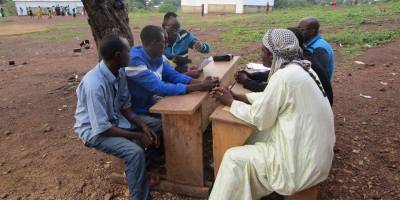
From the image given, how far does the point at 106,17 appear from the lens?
5.12m

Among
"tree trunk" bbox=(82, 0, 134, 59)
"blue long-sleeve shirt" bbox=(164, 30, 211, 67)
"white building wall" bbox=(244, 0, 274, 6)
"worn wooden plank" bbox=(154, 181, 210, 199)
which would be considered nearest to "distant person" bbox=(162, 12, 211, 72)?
"blue long-sleeve shirt" bbox=(164, 30, 211, 67)

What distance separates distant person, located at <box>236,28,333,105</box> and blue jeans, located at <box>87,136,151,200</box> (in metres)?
1.55

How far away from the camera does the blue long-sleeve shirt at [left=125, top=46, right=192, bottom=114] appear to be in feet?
11.7

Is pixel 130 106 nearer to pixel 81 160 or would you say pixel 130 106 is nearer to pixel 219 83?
pixel 219 83

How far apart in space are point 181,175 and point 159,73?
1.14 metres

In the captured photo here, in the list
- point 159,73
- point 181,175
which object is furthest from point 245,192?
point 159,73

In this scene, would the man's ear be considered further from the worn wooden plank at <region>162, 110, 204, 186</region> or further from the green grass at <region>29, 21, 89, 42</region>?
the green grass at <region>29, 21, 89, 42</region>

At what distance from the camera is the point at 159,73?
3.95m

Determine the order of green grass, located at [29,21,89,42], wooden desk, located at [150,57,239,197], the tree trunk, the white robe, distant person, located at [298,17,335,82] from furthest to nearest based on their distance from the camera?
green grass, located at [29,21,89,42] < the tree trunk < distant person, located at [298,17,335,82] < wooden desk, located at [150,57,239,197] < the white robe

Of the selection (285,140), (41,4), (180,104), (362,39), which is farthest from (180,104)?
(41,4)

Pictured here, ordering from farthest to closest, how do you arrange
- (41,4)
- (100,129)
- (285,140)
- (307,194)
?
(41,4) < (100,129) < (307,194) < (285,140)

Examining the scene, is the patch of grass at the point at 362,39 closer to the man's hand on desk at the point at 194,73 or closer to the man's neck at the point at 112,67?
the man's hand on desk at the point at 194,73

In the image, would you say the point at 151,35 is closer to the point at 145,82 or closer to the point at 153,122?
the point at 145,82

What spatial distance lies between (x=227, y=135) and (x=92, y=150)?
2.16 metres
